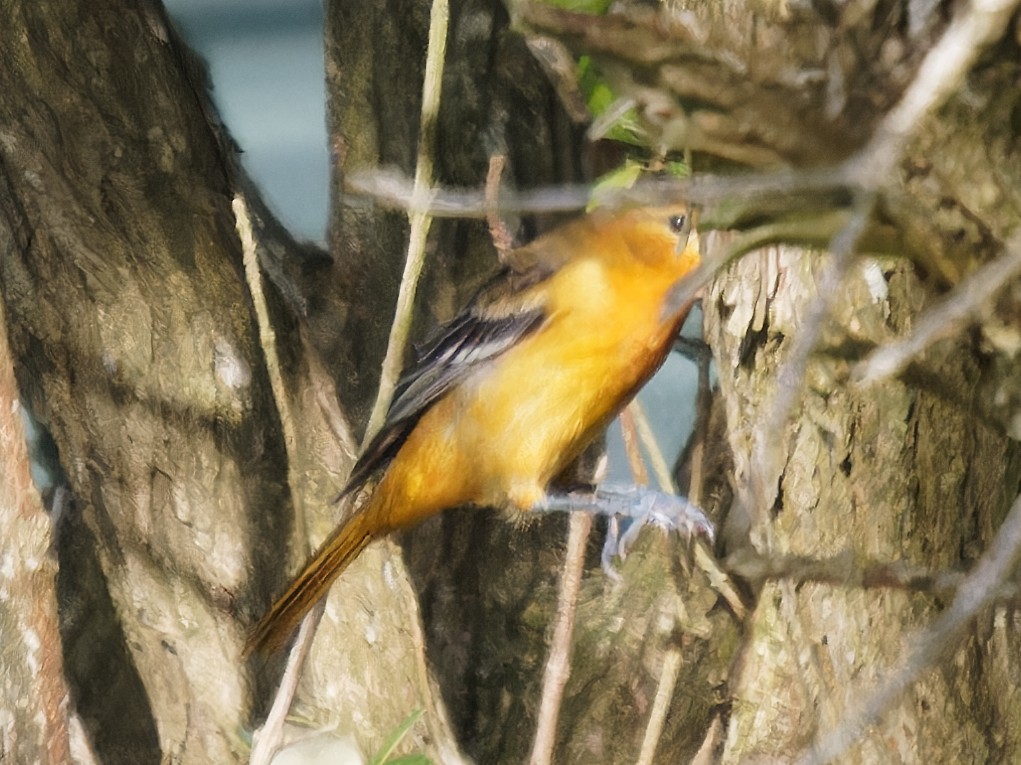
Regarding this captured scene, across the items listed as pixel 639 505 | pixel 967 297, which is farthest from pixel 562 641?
pixel 967 297

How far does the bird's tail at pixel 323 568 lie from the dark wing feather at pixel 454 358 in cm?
5

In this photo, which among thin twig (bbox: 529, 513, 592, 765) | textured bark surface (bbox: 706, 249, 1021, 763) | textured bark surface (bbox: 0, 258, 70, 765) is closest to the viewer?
textured bark surface (bbox: 706, 249, 1021, 763)

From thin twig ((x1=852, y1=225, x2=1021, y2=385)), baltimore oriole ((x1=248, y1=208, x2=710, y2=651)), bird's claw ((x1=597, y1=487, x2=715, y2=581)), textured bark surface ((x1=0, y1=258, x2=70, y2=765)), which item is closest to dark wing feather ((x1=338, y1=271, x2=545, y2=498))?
baltimore oriole ((x1=248, y1=208, x2=710, y2=651))

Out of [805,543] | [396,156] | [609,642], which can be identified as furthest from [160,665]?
[805,543]

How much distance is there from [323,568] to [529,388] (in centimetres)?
38

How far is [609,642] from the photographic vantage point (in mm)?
1987

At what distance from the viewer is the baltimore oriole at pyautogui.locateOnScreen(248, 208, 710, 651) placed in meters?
1.37

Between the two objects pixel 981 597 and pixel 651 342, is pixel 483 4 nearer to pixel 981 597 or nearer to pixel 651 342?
pixel 651 342

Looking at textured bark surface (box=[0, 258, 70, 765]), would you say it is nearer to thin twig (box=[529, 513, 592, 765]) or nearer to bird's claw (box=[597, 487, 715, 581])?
thin twig (box=[529, 513, 592, 765])

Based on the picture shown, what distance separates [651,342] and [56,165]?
92 centimetres

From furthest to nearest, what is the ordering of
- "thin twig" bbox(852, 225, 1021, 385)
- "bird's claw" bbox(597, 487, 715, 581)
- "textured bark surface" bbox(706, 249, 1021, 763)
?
"bird's claw" bbox(597, 487, 715, 581), "textured bark surface" bbox(706, 249, 1021, 763), "thin twig" bbox(852, 225, 1021, 385)

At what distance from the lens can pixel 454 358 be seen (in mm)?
1532

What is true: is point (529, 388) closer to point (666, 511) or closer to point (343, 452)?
point (666, 511)

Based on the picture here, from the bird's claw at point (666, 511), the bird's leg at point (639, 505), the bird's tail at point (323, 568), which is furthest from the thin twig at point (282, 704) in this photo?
the bird's claw at point (666, 511)
